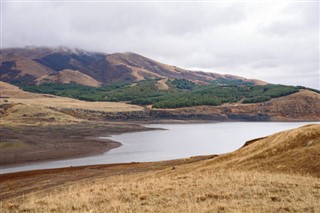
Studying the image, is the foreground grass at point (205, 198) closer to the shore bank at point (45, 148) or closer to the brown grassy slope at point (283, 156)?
the brown grassy slope at point (283, 156)

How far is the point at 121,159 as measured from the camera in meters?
70.7

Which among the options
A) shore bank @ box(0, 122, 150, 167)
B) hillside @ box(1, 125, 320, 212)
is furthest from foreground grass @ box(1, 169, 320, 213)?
shore bank @ box(0, 122, 150, 167)

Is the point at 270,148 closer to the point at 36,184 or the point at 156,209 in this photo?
the point at 156,209

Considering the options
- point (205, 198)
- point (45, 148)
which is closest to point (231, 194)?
point (205, 198)

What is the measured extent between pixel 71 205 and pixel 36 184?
23.3 meters

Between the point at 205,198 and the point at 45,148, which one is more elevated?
the point at 205,198

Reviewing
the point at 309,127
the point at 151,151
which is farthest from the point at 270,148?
the point at 151,151

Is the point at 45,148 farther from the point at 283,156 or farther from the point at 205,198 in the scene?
the point at 205,198

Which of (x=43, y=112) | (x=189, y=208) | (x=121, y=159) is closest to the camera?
(x=189, y=208)

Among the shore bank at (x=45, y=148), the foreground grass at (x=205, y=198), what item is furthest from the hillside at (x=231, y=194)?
the shore bank at (x=45, y=148)

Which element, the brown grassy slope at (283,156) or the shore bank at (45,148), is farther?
the shore bank at (45,148)

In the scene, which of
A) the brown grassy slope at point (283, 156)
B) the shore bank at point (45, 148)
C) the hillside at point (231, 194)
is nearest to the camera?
the hillside at point (231, 194)

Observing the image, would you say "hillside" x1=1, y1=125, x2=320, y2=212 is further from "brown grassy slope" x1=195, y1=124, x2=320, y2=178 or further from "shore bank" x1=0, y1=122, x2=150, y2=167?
"shore bank" x1=0, y1=122, x2=150, y2=167

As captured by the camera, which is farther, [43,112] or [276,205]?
[43,112]
